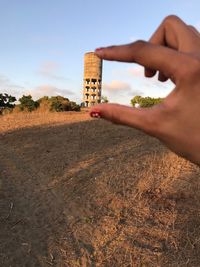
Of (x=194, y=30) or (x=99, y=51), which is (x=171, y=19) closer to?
(x=194, y=30)

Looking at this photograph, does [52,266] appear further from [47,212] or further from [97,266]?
[47,212]

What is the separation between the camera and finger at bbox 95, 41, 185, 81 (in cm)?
112

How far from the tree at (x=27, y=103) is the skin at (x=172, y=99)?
22.2m

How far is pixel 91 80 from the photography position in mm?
36125

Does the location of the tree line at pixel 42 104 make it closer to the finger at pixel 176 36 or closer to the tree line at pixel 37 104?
the tree line at pixel 37 104

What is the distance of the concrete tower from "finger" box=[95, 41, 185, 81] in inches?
1279

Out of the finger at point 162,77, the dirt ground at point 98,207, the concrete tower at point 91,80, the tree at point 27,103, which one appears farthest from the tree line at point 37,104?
the finger at point 162,77

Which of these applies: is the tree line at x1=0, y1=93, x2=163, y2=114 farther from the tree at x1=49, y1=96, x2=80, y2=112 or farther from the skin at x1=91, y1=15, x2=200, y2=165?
the skin at x1=91, y1=15, x2=200, y2=165

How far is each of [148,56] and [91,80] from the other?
35.3 metres

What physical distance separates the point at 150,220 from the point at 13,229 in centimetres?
230

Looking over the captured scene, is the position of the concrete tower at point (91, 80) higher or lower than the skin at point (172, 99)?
higher

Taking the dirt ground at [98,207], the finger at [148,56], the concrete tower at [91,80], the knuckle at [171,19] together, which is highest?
the concrete tower at [91,80]

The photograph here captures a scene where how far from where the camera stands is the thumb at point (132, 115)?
3.79 ft

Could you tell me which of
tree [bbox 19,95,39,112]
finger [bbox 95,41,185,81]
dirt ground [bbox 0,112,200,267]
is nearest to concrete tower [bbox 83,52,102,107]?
tree [bbox 19,95,39,112]
